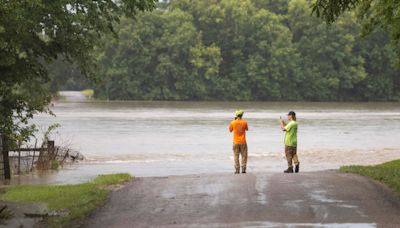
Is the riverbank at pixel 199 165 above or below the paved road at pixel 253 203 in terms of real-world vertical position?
below

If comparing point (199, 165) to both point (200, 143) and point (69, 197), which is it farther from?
point (69, 197)

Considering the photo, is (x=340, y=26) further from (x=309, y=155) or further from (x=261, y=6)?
(x=309, y=155)

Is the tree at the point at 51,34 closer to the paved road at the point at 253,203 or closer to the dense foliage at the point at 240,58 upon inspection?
the paved road at the point at 253,203

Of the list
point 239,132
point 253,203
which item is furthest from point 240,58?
point 253,203

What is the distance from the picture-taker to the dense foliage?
9544 centimetres

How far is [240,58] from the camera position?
101125mm

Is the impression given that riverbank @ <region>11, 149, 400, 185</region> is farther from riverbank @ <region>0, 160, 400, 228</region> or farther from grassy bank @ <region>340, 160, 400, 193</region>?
riverbank @ <region>0, 160, 400, 228</region>

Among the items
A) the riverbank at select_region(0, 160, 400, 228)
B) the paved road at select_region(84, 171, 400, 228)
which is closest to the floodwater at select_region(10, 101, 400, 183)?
the riverbank at select_region(0, 160, 400, 228)

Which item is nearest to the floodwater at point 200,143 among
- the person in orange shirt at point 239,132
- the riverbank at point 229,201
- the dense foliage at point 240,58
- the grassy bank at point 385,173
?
the person in orange shirt at point 239,132

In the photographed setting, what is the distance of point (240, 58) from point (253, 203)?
90.4 meters

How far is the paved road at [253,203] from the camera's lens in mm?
10008

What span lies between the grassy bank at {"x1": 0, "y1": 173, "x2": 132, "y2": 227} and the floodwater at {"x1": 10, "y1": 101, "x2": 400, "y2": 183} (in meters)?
5.98

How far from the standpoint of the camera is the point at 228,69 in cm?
10250

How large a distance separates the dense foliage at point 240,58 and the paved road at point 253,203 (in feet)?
260
